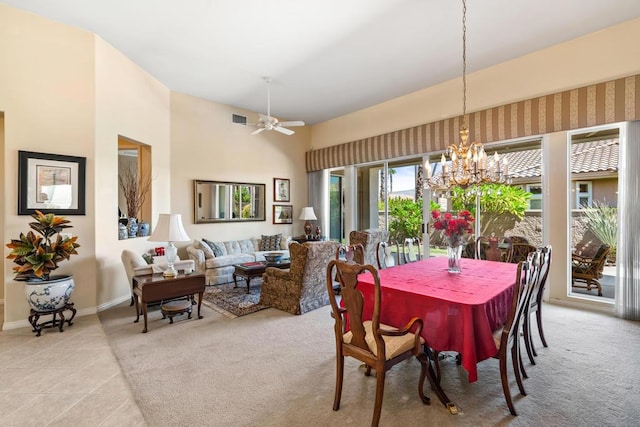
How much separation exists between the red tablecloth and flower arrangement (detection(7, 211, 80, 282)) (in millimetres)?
3457

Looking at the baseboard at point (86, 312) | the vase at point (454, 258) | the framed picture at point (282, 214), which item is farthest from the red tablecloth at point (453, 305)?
the framed picture at point (282, 214)

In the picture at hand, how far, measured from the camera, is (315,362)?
2.84m

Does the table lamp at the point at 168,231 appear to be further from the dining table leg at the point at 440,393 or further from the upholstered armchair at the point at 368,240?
the dining table leg at the point at 440,393

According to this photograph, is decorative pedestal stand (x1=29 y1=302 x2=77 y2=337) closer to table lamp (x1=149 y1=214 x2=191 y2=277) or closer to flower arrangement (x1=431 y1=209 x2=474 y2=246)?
table lamp (x1=149 y1=214 x2=191 y2=277)

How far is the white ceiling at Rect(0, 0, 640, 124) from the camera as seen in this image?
3416 mm

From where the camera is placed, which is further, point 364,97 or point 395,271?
point 364,97

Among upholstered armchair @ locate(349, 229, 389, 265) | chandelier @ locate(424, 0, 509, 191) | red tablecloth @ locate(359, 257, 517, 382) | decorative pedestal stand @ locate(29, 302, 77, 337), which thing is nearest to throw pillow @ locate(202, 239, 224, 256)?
decorative pedestal stand @ locate(29, 302, 77, 337)

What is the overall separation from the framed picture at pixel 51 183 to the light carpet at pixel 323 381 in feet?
5.68

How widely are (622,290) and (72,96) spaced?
7.53m

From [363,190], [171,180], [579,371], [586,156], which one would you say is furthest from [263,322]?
[586,156]

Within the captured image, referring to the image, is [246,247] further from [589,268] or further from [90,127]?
[589,268]

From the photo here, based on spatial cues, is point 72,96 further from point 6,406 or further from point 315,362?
point 315,362

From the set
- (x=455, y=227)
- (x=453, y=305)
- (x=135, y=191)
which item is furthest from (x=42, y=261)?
(x=455, y=227)

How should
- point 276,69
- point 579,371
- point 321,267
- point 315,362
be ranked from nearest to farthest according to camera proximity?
point 579,371 < point 315,362 < point 321,267 < point 276,69
